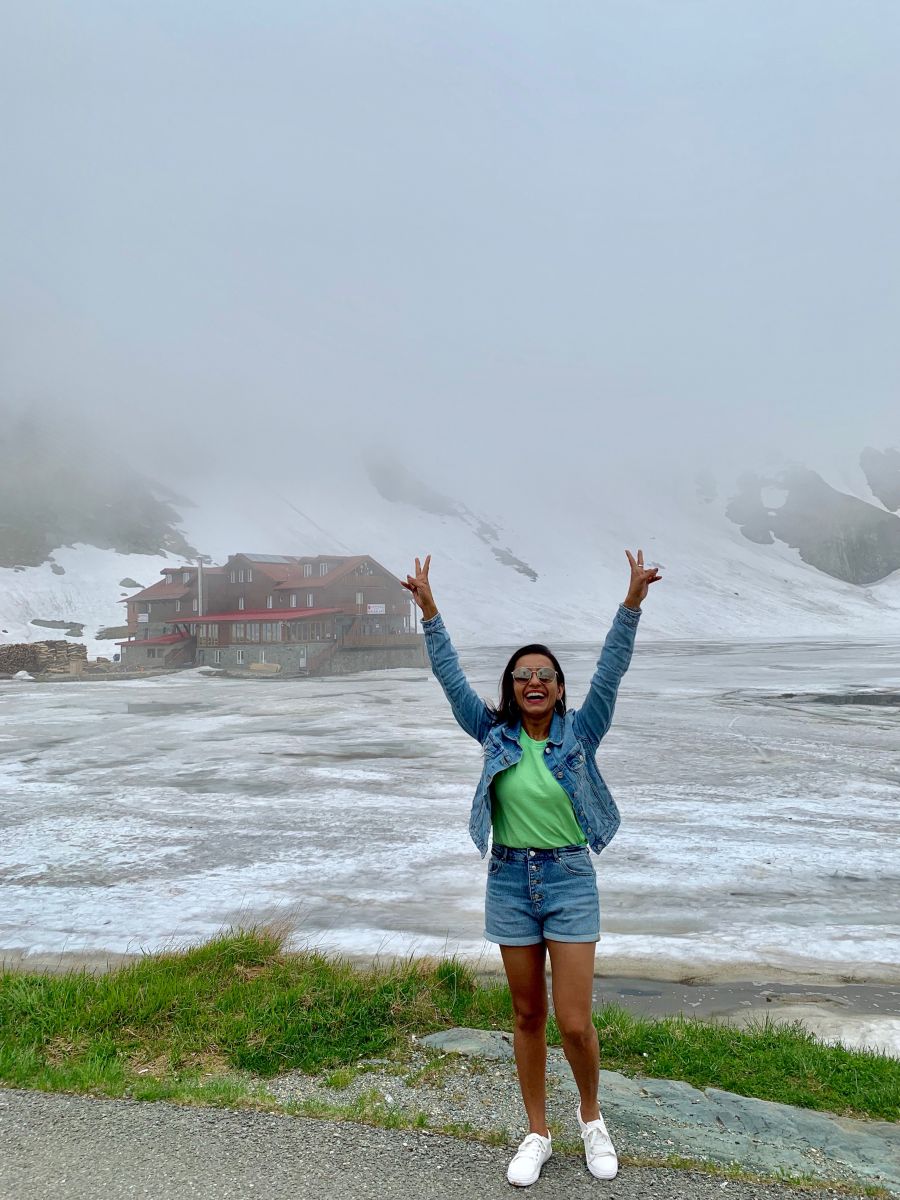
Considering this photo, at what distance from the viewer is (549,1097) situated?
14.3 feet

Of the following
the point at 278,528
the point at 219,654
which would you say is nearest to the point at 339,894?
the point at 219,654

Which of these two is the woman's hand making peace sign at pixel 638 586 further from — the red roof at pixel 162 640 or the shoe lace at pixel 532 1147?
the red roof at pixel 162 640

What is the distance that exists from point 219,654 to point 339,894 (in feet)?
167

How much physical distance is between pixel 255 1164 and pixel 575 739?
87.2 inches

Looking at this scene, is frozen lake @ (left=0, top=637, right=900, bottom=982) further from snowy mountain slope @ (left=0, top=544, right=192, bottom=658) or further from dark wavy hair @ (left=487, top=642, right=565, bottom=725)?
snowy mountain slope @ (left=0, top=544, right=192, bottom=658)

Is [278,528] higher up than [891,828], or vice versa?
[278,528]

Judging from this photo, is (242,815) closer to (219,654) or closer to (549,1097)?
(549,1097)

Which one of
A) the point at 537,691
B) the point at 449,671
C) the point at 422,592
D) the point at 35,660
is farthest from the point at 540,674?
the point at 35,660

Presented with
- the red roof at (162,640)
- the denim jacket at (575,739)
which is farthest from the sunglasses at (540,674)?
the red roof at (162,640)

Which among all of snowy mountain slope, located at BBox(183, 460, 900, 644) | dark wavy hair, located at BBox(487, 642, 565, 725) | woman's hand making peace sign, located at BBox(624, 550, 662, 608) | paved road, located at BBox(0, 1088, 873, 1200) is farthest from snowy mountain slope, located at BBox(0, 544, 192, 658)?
woman's hand making peace sign, located at BBox(624, 550, 662, 608)

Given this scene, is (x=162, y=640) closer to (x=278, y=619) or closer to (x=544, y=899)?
(x=278, y=619)

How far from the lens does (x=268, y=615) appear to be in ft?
189

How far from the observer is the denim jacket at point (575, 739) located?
12.5 ft

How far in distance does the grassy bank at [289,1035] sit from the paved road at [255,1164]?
0.98 ft
